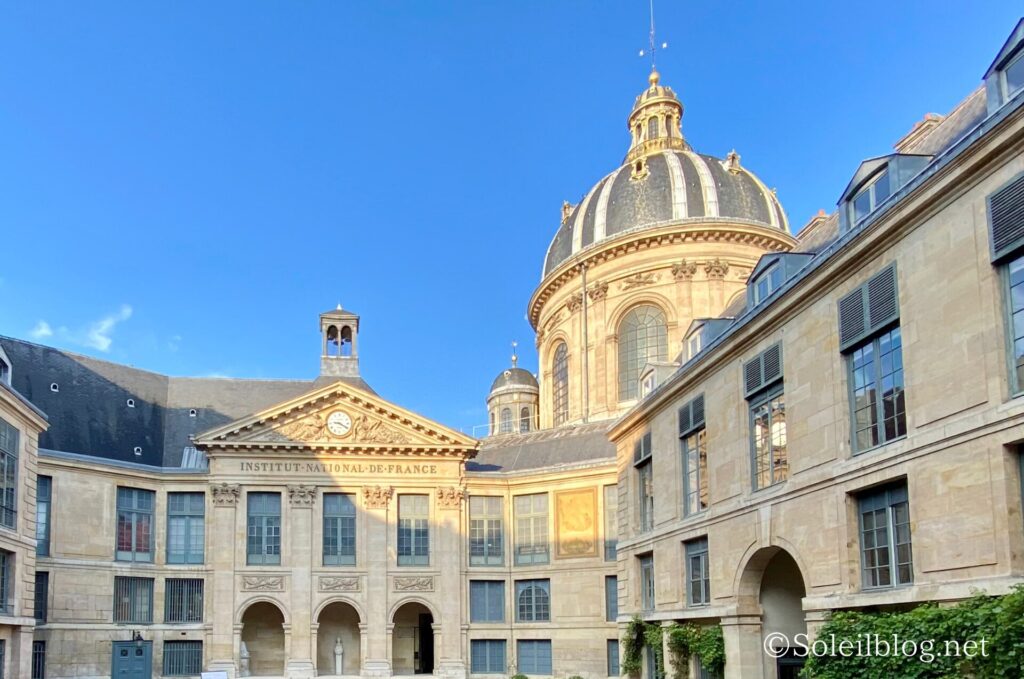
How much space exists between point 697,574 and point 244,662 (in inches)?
904

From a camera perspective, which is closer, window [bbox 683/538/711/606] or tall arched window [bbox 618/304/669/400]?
window [bbox 683/538/711/606]

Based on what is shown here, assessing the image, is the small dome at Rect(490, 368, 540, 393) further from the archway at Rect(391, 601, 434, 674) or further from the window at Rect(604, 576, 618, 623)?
the window at Rect(604, 576, 618, 623)

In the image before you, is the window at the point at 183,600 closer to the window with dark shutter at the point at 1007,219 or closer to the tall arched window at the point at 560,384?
the tall arched window at the point at 560,384

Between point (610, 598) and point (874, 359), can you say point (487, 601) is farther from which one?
point (874, 359)

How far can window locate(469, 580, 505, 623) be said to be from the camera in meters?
43.4

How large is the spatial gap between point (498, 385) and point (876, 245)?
1962 inches

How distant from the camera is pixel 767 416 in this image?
2128 cm

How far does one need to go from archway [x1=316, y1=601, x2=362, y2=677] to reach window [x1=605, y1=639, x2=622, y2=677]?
9.74 metres

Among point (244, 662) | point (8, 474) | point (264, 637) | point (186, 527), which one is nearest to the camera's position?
point (8, 474)

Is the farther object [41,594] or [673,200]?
[673,200]

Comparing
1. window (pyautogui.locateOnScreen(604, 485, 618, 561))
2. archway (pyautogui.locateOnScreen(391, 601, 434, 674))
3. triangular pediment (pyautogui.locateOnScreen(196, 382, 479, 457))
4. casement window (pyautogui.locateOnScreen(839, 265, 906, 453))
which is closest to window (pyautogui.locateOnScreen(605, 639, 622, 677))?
window (pyautogui.locateOnScreen(604, 485, 618, 561))

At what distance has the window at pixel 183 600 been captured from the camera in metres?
41.0

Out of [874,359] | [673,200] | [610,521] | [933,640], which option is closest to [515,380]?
[673,200]

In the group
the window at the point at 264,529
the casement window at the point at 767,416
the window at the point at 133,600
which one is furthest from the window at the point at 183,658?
the casement window at the point at 767,416
